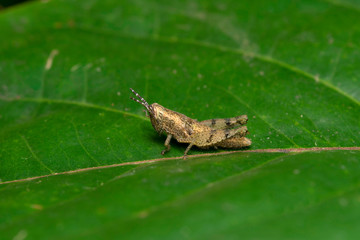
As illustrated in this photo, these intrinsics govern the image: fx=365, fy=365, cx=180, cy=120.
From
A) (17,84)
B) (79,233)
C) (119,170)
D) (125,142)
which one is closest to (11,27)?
(17,84)

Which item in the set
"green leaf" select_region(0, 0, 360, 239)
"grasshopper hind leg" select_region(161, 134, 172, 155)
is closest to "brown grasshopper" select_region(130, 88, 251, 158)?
"grasshopper hind leg" select_region(161, 134, 172, 155)

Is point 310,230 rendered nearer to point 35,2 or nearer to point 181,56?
point 181,56

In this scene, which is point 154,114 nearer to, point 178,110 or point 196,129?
point 178,110

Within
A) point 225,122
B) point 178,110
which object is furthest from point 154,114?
point 225,122

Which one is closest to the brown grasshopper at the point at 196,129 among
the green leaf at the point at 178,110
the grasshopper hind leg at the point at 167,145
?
the grasshopper hind leg at the point at 167,145

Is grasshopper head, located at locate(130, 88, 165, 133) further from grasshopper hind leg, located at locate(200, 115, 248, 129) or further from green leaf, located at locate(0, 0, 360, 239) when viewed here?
grasshopper hind leg, located at locate(200, 115, 248, 129)

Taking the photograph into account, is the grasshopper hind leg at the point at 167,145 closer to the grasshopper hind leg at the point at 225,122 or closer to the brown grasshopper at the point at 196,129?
the brown grasshopper at the point at 196,129
